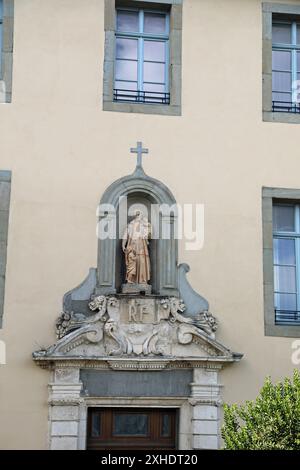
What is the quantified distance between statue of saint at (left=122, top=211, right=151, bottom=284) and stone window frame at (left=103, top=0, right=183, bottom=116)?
164cm

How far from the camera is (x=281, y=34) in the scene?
1302 cm

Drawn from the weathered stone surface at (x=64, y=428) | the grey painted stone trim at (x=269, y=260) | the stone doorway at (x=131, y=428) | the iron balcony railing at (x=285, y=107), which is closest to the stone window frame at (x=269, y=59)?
the iron balcony railing at (x=285, y=107)

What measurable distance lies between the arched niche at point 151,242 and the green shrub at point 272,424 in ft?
8.47

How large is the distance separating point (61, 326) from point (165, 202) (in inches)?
84.2

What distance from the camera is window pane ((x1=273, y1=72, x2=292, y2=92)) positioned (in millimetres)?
12773

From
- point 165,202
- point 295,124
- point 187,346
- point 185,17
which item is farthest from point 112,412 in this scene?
point 185,17

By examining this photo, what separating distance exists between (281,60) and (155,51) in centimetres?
179

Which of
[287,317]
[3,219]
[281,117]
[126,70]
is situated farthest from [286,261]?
[3,219]

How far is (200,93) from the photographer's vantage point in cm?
1241

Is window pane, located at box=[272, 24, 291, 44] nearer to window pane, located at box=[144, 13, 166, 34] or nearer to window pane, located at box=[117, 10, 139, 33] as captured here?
window pane, located at box=[144, 13, 166, 34]

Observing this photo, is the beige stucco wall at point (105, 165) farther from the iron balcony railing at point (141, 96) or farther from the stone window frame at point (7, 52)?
the iron balcony railing at point (141, 96)
